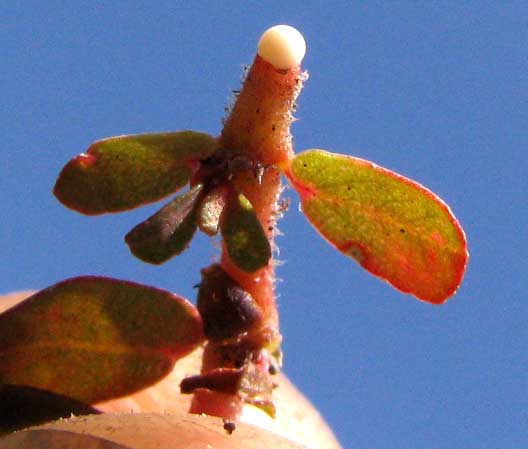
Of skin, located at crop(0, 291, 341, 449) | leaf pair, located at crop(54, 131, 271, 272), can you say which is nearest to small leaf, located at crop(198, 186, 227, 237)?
leaf pair, located at crop(54, 131, 271, 272)

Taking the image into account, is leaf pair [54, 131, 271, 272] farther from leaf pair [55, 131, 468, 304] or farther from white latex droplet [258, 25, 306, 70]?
white latex droplet [258, 25, 306, 70]

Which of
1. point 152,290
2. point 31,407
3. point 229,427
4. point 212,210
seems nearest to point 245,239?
point 212,210

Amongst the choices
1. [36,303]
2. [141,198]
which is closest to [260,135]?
[141,198]

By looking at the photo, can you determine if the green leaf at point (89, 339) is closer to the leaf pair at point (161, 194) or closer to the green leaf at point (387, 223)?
the leaf pair at point (161, 194)

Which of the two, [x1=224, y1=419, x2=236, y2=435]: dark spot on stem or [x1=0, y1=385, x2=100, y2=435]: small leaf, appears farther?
[x1=0, y1=385, x2=100, y2=435]: small leaf

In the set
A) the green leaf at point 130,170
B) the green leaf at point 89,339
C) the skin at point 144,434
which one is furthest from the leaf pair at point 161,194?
the skin at point 144,434

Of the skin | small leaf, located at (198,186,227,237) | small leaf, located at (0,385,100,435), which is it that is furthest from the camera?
small leaf, located at (0,385,100,435)

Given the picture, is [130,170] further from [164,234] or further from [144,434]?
[144,434]
